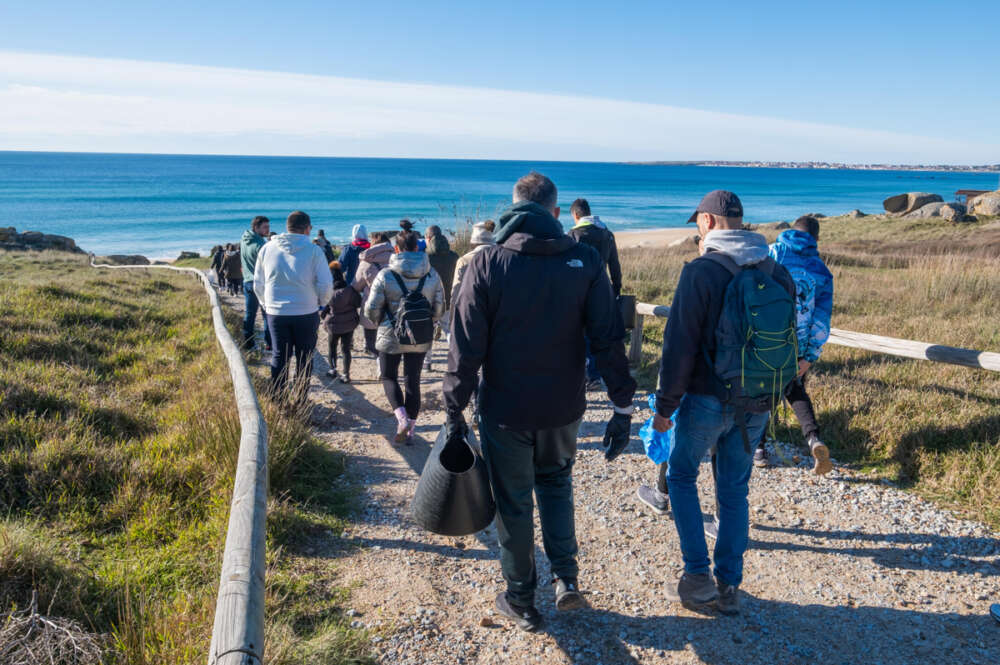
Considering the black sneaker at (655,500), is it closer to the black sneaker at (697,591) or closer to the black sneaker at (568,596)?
the black sneaker at (697,591)

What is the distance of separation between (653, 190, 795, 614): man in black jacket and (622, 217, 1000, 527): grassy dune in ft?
6.98

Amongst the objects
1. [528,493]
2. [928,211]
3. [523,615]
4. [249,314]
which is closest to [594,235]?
[528,493]

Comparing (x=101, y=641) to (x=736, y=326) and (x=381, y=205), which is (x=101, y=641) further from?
(x=381, y=205)

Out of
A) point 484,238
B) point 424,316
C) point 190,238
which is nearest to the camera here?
point 424,316

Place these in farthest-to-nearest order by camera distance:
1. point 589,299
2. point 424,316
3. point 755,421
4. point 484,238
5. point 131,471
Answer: point 484,238 < point 424,316 < point 131,471 < point 755,421 < point 589,299

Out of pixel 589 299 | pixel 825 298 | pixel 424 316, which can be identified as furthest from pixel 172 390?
pixel 825 298

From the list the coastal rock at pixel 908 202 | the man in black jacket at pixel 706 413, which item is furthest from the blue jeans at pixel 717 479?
the coastal rock at pixel 908 202

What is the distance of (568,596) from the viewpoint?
121 inches

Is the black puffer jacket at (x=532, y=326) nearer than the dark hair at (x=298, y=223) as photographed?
Yes

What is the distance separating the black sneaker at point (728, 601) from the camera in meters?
3.17

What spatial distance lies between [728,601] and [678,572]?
0.44 meters

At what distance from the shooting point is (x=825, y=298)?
173 inches

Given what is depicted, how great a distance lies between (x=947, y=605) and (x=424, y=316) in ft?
12.6

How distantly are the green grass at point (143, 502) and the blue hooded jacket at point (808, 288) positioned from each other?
11.1 feet
